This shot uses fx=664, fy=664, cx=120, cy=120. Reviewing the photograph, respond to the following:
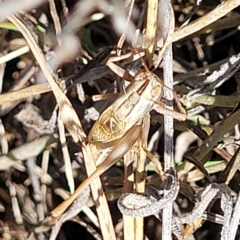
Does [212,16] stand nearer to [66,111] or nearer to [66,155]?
[66,111]

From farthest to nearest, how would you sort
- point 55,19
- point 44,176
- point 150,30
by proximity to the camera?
point 44,176 < point 55,19 < point 150,30

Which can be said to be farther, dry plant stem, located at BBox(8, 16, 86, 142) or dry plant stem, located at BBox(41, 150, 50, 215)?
dry plant stem, located at BBox(41, 150, 50, 215)

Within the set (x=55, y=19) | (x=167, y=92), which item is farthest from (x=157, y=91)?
(x=55, y=19)

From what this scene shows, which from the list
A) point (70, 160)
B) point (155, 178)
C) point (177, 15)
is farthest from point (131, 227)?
point (177, 15)

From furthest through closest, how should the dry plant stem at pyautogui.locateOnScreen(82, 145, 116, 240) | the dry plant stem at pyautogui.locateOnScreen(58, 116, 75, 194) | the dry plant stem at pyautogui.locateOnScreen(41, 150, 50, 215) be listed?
the dry plant stem at pyautogui.locateOnScreen(41, 150, 50, 215) < the dry plant stem at pyautogui.locateOnScreen(58, 116, 75, 194) < the dry plant stem at pyautogui.locateOnScreen(82, 145, 116, 240)

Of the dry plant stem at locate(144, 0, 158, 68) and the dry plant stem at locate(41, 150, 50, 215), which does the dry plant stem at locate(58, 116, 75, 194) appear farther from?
the dry plant stem at locate(144, 0, 158, 68)

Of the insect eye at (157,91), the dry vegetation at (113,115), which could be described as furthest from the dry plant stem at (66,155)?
the insect eye at (157,91)

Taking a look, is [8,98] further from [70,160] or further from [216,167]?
[216,167]

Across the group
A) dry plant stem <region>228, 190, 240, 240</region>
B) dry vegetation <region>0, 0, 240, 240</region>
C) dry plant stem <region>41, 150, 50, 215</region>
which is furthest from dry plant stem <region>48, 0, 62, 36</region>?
dry plant stem <region>228, 190, 240, 240</region>
